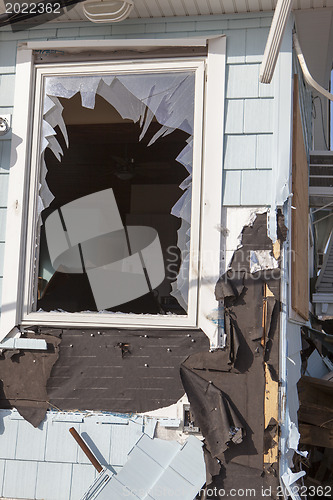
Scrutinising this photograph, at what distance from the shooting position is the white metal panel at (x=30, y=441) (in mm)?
3342

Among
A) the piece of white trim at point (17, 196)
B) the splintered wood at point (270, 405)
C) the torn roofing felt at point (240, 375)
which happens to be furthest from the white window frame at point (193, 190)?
the splintered wood at point (270, 405)

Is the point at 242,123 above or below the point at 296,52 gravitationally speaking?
below

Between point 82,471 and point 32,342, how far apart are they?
0.84 m

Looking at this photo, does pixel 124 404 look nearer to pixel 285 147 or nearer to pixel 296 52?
Result: pixel 285 147

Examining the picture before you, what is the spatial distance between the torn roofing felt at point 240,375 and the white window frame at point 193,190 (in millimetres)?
126

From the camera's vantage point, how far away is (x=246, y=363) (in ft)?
10.5

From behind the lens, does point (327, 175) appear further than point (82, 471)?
Yes

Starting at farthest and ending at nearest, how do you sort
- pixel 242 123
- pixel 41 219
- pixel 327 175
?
pixel 327 175 → pixel 41 219 → pixel 242 123

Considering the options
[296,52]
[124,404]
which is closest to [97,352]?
[124,404]

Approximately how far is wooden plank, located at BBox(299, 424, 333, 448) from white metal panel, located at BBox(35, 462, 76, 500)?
196 centimetres

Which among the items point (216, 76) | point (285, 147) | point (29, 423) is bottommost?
point (29, 423)

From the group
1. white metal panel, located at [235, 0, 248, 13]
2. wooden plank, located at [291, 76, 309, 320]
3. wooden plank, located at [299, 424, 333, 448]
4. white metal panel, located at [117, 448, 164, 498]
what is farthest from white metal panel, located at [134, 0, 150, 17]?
wooden plank, located at [299, 424, 333, 448]

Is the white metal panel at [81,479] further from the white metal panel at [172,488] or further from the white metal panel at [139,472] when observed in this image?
the white metal panel at [172,488]

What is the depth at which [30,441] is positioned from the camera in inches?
132
